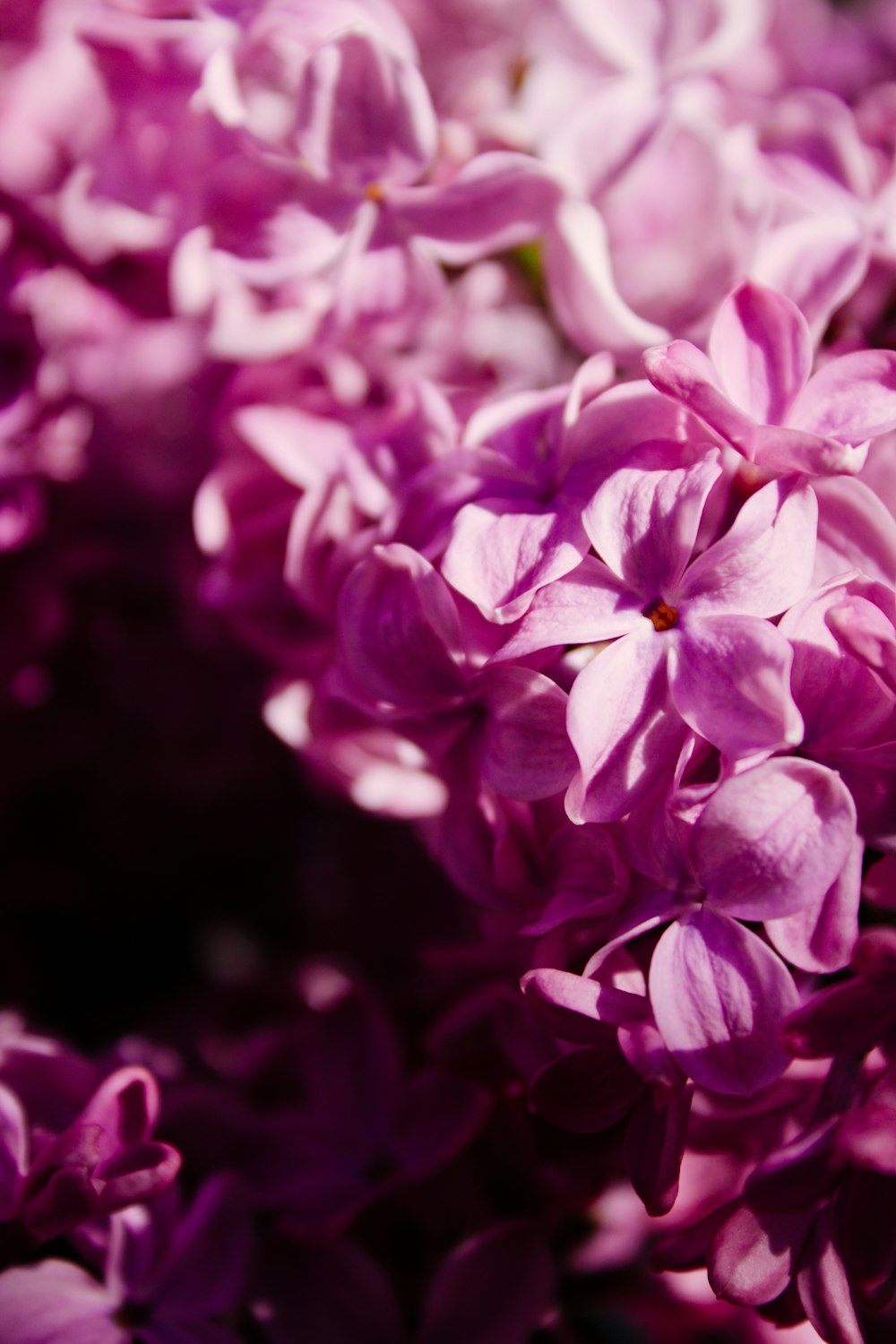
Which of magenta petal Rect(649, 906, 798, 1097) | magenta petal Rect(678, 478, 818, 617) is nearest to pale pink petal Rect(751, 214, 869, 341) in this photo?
magenta petal Rect(678, 478, 818, 617)

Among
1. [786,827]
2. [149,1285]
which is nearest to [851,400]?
[786,827]

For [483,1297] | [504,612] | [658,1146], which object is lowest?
[483,1297]

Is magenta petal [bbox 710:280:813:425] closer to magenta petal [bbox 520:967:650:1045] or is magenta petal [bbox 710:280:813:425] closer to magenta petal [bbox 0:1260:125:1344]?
magenta petal [bbox 520:967:650:1045]

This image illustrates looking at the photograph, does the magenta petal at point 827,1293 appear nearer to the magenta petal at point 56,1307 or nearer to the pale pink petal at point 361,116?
the magenta petal at point 56,1307

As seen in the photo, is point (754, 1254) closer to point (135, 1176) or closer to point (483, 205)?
point (135, 1176)

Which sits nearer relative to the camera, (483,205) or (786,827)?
(786,827)

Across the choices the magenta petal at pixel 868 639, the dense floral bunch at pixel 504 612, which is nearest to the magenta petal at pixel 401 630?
the dense floral bunch at pixel 504 612
